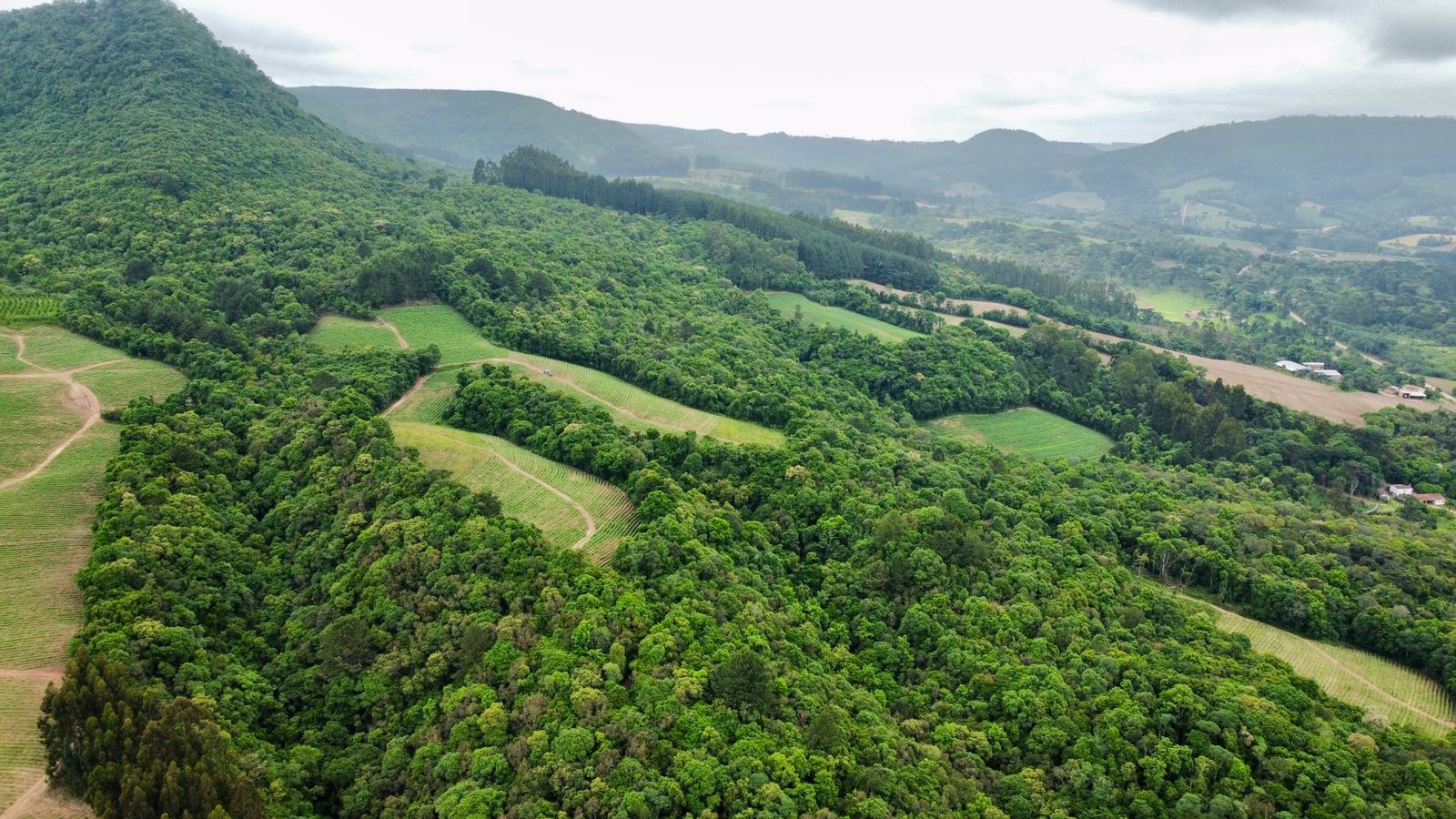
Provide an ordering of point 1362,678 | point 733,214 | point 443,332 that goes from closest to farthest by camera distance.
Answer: point 1362,678 < point 443,332 < point 733,214

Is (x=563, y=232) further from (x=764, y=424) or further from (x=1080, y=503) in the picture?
(x=1080, y=503)

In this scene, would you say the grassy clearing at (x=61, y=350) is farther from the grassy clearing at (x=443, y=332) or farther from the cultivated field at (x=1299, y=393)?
the cultivated field at (x=1299, y=393)

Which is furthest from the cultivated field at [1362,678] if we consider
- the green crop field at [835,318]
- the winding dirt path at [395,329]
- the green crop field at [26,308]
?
the green crop field at [26,308]

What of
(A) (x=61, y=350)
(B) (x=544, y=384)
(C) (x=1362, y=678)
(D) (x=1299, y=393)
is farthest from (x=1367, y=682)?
(A) (x=61, y=350)

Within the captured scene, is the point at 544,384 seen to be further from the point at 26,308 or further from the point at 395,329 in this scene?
the point at 26,308

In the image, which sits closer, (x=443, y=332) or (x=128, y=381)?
(x=128, y=381)

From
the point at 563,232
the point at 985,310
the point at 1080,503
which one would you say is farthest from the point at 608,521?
the point at 985,310
